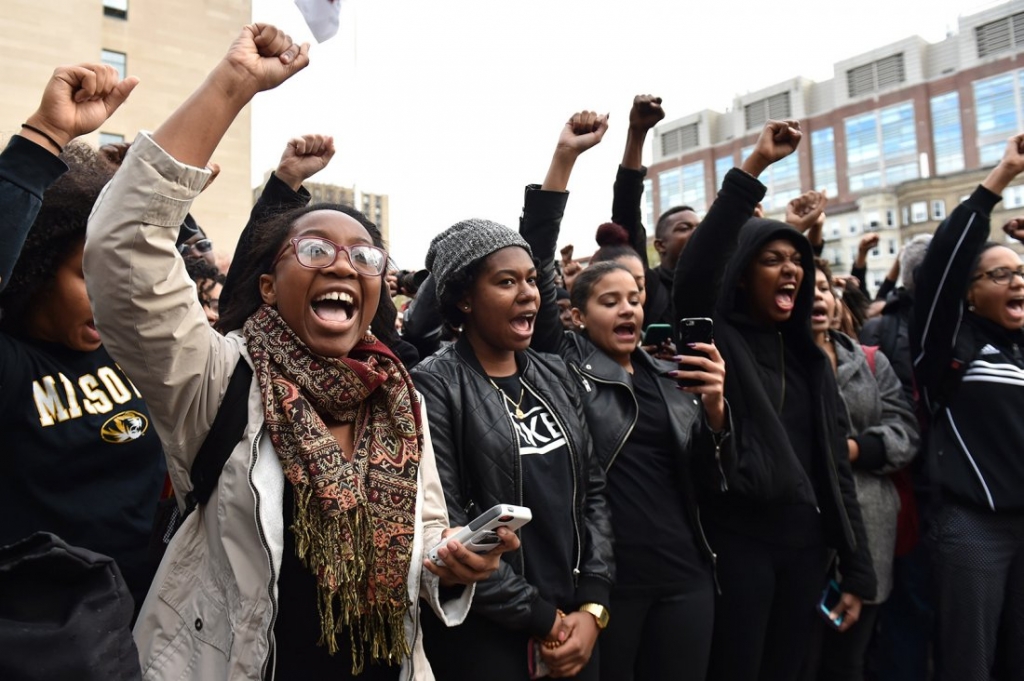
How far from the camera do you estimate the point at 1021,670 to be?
11.2ft

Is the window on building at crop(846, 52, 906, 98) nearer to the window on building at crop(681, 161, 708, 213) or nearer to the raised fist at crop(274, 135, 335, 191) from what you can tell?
the window on building at crop(681, 161, 708, 213)

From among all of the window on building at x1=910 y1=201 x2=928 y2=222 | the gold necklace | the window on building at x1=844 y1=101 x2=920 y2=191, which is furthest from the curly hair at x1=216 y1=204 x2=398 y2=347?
the window on building at x1=844 y1=101 x2=920 y2=191

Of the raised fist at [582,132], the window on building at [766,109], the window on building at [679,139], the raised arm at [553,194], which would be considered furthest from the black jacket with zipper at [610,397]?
the window on building at [679,139]

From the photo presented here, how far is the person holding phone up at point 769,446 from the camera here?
9.61ft

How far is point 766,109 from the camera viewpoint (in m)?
63.2

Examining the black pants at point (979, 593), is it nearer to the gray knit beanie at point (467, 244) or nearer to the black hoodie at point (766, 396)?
the black hoodie at point (766, 396)

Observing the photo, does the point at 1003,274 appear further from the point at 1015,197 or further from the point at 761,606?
the point at 1015,197

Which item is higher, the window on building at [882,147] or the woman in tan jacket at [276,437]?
the window on building at [882,147]

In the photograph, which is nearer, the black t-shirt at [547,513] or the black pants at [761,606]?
the black t-shirt at [547,513]

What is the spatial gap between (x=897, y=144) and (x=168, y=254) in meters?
64.4

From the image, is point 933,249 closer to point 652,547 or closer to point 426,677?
point 652,547

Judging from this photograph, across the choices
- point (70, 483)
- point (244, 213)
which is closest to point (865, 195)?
point (244, 213)

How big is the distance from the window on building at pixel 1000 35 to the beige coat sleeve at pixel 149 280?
61748 mm

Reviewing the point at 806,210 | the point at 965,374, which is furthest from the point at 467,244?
the point at 965,374
